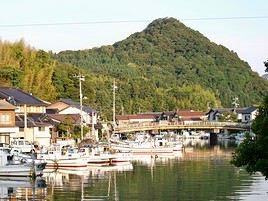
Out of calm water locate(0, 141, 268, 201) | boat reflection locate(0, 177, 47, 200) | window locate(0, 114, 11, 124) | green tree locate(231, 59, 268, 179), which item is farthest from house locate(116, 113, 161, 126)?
green tree locate(231, 59, 268, 179)

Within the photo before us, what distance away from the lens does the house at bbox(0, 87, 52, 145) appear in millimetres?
51250

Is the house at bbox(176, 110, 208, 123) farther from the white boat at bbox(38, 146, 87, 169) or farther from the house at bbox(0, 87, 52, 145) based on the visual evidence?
the white boat at bbox(38, 146, 87, 169)

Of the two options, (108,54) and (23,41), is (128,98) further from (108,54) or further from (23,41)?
(108,54)

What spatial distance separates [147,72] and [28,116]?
86.6 m

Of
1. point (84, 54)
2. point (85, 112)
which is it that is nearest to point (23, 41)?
point (85, 112)

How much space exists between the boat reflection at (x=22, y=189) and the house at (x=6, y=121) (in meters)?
16.2

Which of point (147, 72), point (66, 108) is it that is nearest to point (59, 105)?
point (66, 108)

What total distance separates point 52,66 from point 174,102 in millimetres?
46709

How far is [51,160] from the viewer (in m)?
38.6

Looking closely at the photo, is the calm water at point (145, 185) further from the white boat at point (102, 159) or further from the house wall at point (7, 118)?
the house wall at point (7, 118)

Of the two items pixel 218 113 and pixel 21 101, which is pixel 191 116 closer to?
pixel 218 113

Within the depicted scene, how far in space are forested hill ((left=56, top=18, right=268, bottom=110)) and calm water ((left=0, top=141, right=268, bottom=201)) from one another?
67.1 meters

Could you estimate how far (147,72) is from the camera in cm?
14000

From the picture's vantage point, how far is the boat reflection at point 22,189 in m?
27.2
